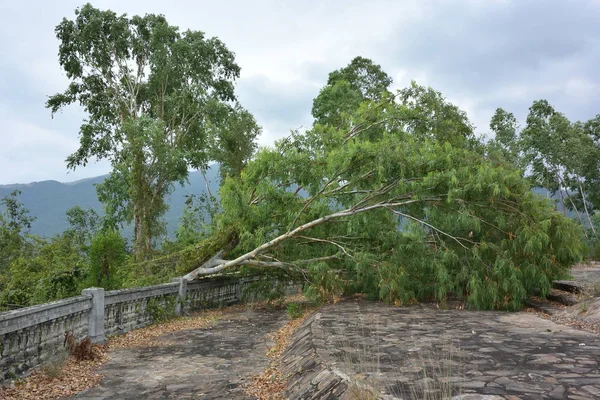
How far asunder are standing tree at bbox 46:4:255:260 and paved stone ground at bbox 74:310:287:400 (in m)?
14.2

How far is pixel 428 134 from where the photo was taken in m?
14.5

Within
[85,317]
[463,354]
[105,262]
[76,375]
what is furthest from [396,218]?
[76,375]

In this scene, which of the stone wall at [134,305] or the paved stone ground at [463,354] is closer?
the paved stone ground at [463,354]

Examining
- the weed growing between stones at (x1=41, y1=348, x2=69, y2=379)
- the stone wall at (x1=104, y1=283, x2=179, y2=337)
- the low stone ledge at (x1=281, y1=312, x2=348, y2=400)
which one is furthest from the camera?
the stone wall at (x1=104, y1=283, x2=179, y2=337)

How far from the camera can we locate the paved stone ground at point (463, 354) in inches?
177

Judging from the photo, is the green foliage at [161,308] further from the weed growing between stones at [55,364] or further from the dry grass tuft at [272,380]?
the weed growing between stones at [55,364]

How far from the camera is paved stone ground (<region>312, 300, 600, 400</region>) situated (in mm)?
4504

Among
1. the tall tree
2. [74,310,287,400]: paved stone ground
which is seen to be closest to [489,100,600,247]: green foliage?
the tall tree

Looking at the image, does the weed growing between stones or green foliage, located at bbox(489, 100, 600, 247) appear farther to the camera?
green foliage, located at bbox(489, 100, 600, 247)

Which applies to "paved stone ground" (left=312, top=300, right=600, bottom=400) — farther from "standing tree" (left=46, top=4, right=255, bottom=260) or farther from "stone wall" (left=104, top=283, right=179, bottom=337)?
"standing tree" (left=46, top=4, right=255, bottom=260)

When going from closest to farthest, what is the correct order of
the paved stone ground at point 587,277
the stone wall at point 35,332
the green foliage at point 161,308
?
1. the stone wall at point 35,332
2. the green foliage at point 161,308
3. the paved stone ground at point 587,277

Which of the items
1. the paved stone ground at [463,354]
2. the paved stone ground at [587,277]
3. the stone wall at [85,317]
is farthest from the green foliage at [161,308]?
the paved stone ground at [587,277]

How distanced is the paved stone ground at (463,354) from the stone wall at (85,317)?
393cm

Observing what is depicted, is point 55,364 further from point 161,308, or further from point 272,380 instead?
point 161,308
